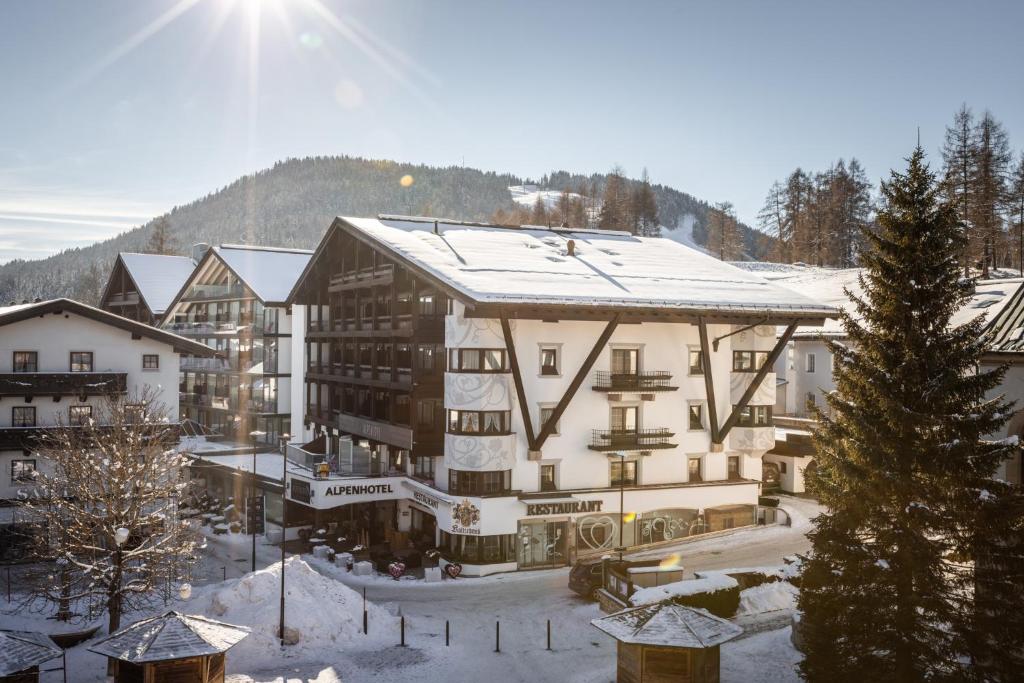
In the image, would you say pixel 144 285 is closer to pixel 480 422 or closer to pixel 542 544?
pixel 480 422

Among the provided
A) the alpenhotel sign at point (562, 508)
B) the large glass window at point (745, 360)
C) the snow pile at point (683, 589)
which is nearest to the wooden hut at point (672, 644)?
the snow pile at point (683, 589)

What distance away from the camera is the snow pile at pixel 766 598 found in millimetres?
32656

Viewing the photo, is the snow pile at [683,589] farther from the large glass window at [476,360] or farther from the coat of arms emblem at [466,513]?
the large glass window at [476,360]

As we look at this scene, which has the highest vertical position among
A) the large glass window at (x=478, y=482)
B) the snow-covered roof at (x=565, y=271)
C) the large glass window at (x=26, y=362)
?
the snow-covered roof at (x=565, y=271)

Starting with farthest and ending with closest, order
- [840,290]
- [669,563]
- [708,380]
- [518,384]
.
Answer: [840,290]
[708,380]
[518,384]
[669,563]

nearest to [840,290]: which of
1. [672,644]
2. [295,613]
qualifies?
[672,644]

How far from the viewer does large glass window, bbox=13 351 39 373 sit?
41812 millimetres

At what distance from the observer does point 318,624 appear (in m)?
29.5

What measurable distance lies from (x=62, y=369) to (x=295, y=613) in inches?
866

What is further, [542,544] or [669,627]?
[542,544]

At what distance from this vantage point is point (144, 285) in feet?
256

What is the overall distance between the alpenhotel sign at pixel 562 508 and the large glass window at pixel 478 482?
5.10 feet

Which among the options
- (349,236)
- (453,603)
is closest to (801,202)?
(349,236)

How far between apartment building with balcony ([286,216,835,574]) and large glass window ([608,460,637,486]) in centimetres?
9
